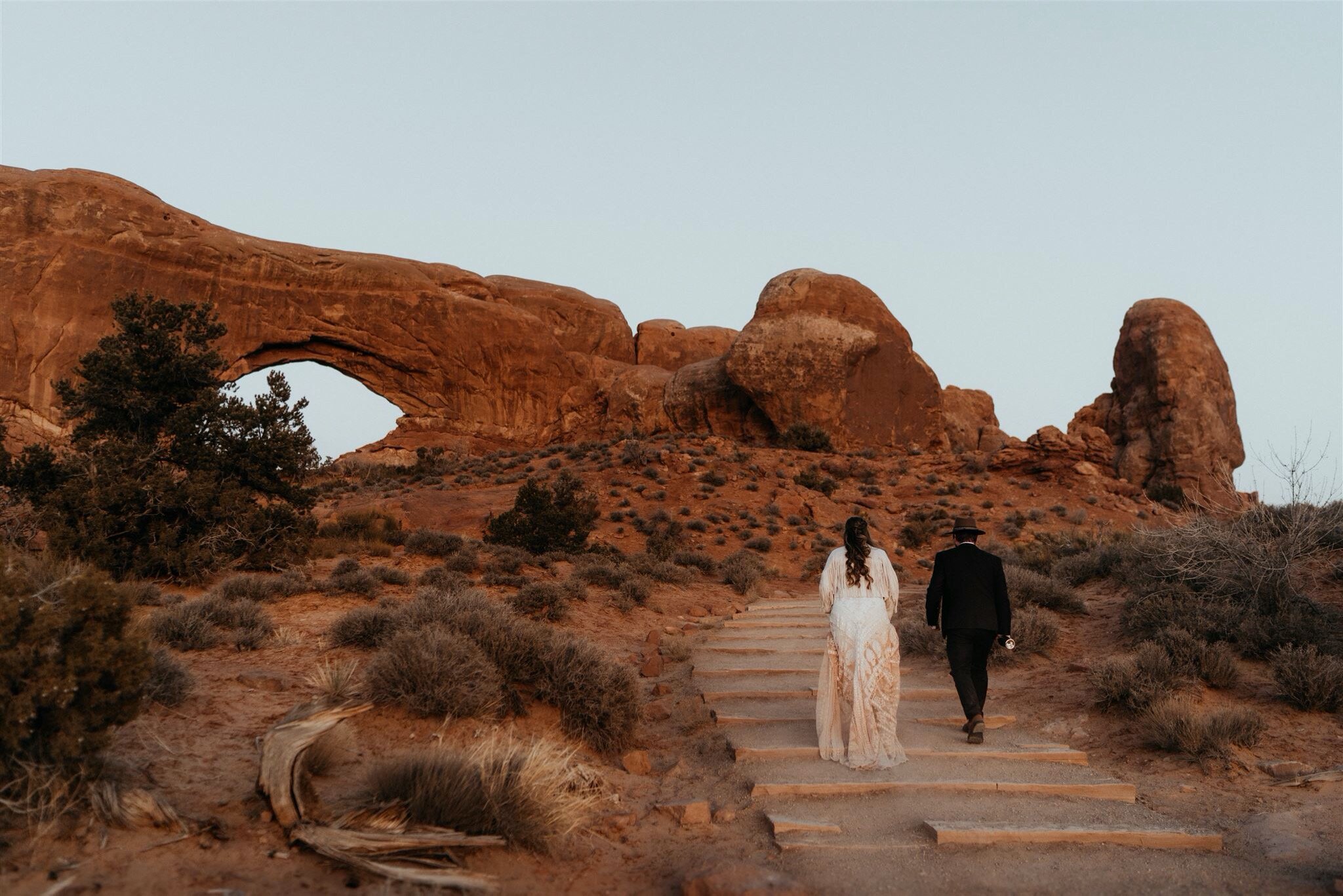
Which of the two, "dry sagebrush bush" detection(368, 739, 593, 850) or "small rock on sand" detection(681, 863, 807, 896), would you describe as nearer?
"small rock on sand" detection(681, 863, 807, 896)

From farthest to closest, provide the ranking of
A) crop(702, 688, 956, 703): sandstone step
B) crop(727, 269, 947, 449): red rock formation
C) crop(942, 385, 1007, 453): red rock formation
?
crop(942, 385, 1007, 453): red rock formation
crop(727, 269, 947, 449): red rock formation
crop(702, 688, 956, 703): sandstone step

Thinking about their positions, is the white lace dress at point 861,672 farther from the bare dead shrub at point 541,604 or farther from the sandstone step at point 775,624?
the sandstone step at point 775,624

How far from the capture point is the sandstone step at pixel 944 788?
17.7 ft

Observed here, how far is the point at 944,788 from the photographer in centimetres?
545

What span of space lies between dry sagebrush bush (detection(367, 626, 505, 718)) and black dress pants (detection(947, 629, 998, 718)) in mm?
3492

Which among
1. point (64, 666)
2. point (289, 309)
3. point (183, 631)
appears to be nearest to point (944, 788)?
point (64, 666)

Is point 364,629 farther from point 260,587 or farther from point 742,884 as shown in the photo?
point 742,884

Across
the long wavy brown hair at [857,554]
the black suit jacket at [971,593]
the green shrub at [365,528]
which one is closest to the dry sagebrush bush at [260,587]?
the green shrub at [365,528]

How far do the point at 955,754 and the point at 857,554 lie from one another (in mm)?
1667

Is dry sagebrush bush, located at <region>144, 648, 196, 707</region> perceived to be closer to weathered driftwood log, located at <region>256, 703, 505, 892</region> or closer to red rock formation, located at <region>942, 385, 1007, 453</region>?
weathered driftwood log, located at <region>256, 703, 505, 892</region>

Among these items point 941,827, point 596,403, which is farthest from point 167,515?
point 596,403

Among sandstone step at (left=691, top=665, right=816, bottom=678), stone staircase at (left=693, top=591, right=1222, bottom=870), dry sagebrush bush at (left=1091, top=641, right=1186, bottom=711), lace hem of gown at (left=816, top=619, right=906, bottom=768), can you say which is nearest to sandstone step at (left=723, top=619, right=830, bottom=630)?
sandstone step at (left=691, top=665, right=816, bottom=678)

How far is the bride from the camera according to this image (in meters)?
5.80

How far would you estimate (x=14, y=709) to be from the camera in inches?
141
